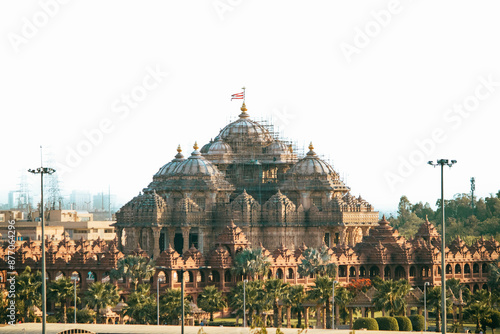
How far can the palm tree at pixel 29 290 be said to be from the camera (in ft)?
362

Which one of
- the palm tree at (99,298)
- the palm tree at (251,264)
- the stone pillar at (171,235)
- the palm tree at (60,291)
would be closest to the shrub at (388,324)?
the palm tree at (99,298)

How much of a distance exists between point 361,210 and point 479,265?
18.9 m

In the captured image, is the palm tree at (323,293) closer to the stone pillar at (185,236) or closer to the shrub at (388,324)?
the shrub at (388,324)

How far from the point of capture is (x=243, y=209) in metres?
153

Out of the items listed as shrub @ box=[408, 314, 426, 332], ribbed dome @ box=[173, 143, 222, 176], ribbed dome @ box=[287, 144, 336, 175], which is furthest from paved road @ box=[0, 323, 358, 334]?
ribbed dome @ box=[287, 144, 336, 175]

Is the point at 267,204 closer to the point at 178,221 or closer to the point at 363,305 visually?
the point at 178,221

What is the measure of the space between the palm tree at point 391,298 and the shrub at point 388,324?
4.98m

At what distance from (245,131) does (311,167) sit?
1387 cm

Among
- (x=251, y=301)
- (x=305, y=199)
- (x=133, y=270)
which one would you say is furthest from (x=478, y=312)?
(x=305, y=199)

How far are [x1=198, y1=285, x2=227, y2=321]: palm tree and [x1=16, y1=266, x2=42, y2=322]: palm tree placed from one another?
562 inches

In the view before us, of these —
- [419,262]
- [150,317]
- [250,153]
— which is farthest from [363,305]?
[250,153]

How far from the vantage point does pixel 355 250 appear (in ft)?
469

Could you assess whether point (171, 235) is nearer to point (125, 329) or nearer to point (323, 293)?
point (323, 293)

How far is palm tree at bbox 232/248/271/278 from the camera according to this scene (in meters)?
126
